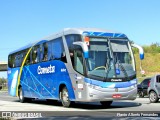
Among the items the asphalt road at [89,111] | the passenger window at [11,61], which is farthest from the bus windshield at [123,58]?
the passenger window at [11,61]

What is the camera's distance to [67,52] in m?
18.8

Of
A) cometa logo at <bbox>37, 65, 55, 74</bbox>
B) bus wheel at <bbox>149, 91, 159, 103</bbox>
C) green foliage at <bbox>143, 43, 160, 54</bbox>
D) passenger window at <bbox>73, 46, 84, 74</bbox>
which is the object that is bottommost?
bus wheel at <bbox>149, 91, 159, 103</bbox>

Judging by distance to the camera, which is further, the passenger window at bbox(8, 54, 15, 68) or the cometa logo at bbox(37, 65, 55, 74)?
the passenger window at bbox(8, 54, 15, 68)

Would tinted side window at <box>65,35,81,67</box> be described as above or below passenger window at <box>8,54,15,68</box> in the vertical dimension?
above

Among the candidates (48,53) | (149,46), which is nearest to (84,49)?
(48,53)

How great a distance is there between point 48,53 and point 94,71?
4399 millimetres

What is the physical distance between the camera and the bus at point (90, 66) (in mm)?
17578

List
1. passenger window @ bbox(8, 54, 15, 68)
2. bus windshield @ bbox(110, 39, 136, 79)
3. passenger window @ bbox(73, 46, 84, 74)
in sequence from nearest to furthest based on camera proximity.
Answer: passenger window @ bbox(73, 46, 84, 74) < bus windshield @ bbox(110, 39, 136, 79) < passenger window @ bbox(8, 54, 15, 68)

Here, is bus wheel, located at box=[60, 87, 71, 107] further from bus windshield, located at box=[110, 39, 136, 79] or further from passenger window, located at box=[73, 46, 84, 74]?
bus windshield, located at box=[110, 39, 136, 79]

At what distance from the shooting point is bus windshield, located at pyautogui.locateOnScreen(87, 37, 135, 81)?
57.8 feet

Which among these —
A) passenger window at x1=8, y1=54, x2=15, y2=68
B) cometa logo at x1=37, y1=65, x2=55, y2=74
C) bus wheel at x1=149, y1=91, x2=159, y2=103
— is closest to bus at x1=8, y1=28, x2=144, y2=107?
cometa logo at x1=37, y1=65, x2=55, y2=74

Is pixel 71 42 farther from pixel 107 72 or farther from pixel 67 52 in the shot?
pixel 107 72

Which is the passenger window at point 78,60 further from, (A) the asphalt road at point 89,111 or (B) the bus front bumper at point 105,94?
(A) the asphalt road at point 89,111

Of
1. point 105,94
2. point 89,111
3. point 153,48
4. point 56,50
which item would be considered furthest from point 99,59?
point 153,48
